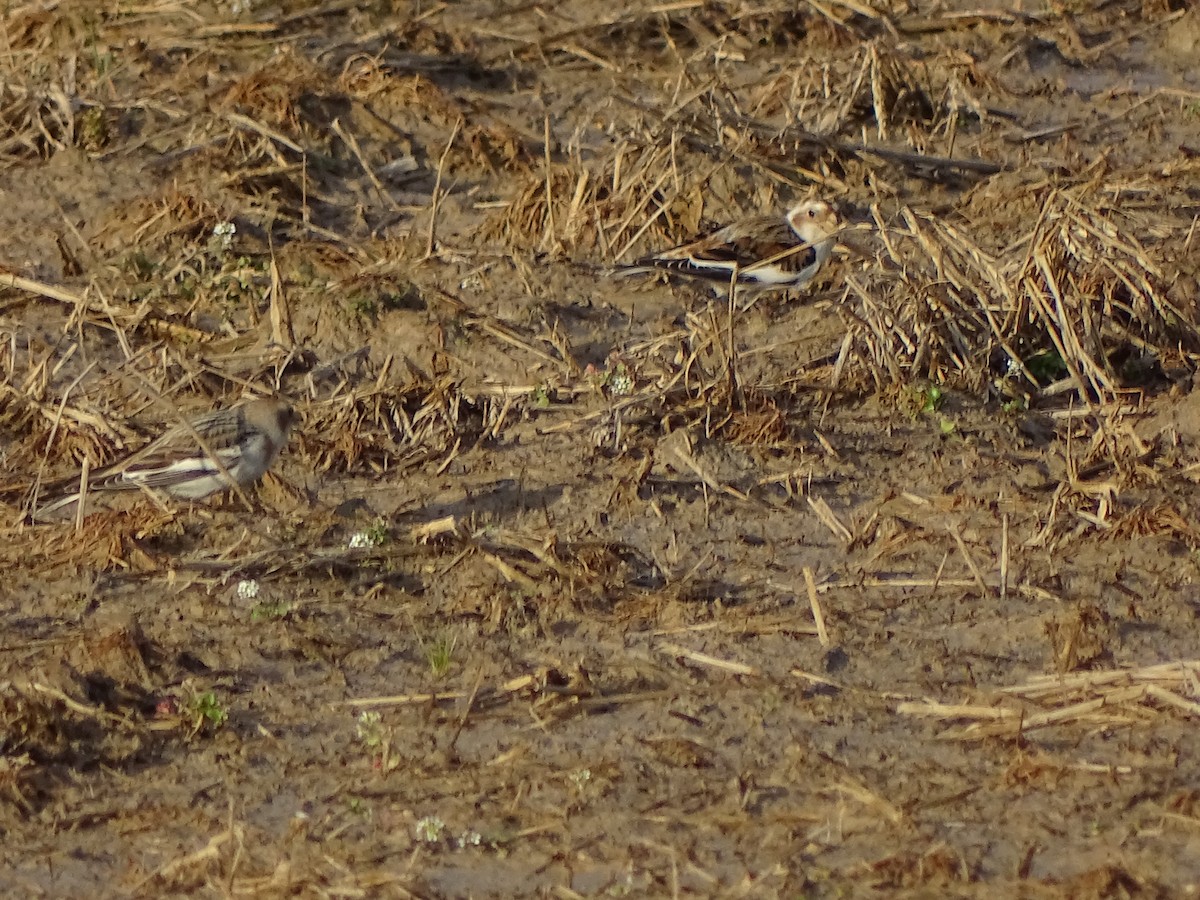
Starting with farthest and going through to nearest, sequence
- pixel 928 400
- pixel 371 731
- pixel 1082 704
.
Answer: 1. pixel 928 400
2. pixel 371 731
3. pixel 1082 704

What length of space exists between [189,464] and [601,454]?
1567mm

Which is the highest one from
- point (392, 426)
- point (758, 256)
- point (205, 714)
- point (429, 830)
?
point (429, 830)

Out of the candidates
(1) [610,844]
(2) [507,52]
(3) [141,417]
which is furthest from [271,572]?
(2) [507,52]

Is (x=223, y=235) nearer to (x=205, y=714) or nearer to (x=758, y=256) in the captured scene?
(x=758, y=256)

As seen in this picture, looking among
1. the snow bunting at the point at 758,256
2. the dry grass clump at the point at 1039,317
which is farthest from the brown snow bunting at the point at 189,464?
the dry grass clump at the point at 1039,317

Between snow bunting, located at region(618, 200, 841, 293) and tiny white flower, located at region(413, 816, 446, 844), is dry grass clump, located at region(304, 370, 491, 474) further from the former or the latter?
tiny white flower, located at region(413, 816, 446, 844)

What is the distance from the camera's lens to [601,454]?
7.80m

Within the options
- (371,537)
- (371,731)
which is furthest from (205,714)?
(371,537)

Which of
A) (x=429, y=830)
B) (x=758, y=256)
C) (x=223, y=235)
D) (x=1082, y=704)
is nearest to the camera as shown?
(x=429, y=830)

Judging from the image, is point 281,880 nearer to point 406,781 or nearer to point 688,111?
point 406,781

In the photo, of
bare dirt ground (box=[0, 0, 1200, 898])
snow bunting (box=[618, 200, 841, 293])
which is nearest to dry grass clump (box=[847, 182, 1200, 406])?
bare dirt ground (box=[0, 0, 1200, 898])

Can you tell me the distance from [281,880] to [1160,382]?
4.46 m

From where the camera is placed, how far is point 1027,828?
548 cm

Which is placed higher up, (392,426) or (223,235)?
(223,235)
